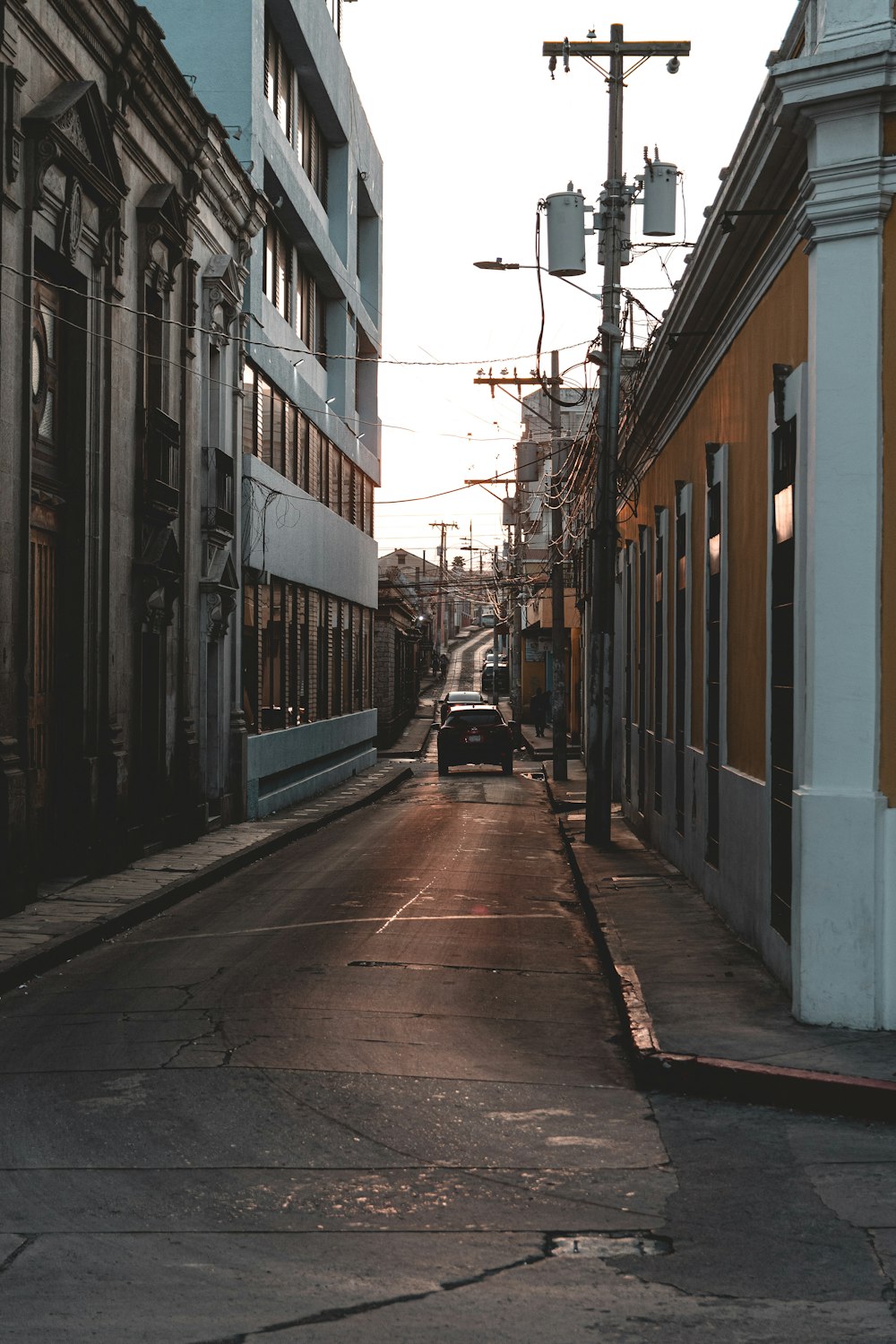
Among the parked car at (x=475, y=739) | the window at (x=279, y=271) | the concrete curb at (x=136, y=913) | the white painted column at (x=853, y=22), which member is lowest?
the concrete curb at (x=136, y=913)

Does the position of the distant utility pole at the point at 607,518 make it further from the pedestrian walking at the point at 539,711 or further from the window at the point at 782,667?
the pedestrian walking at the point at 539,711

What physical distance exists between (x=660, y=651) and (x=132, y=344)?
24.0 ft

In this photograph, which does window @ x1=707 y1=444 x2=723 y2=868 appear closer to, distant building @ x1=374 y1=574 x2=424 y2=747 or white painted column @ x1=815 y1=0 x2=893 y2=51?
white painted column @ x1=815 y1=0 x2=893 y2=51

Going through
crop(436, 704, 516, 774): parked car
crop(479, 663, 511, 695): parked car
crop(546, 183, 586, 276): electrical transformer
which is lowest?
crop(436, 704, 516, 774): parked car

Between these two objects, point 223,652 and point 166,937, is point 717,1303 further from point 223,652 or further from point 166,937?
point 223,652

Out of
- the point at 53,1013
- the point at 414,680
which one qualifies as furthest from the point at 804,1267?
the point at 414,680

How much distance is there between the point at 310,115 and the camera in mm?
31438

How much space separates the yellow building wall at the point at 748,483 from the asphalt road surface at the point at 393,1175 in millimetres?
2566

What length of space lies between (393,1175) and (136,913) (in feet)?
25.4

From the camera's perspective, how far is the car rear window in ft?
121

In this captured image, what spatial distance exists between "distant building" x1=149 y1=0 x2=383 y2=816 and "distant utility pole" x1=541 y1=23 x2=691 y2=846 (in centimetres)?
590

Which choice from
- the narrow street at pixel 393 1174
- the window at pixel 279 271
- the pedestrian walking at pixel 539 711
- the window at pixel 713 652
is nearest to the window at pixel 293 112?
the window at pixel 279 271

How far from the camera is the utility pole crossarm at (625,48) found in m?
20.3

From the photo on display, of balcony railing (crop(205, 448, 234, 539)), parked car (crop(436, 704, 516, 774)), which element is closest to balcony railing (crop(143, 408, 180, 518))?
balcony railing (crop(205, 448, 234, 539))
